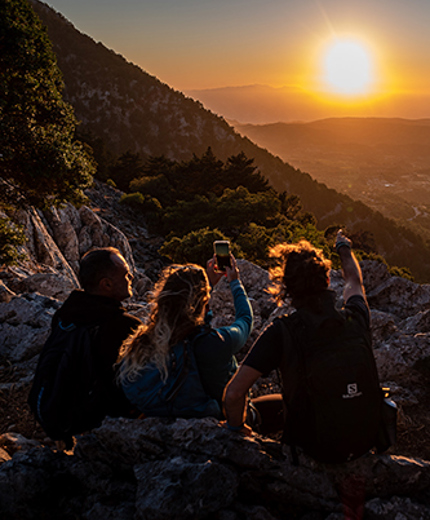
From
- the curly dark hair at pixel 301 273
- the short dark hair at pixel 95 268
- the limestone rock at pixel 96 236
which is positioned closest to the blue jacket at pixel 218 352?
the curly dark hair at pixel 301 273

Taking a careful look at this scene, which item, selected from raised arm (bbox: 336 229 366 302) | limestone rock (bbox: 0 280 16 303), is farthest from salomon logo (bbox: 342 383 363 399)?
limestone rock (bbox: 0 280 16 303)

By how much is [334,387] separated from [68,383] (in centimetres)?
225

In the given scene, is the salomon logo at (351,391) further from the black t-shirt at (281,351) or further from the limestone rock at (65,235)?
the limestone rock at (65,235)

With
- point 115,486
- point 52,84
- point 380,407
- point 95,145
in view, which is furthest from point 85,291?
point 95,145

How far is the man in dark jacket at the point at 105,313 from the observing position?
3.28 meters

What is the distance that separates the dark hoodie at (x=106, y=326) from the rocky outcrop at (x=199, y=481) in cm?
22

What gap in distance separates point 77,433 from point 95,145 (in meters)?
61.5

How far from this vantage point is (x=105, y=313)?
11.1 ft

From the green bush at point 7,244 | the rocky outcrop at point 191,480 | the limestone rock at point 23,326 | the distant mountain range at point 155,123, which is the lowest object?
the rocky outcrop at point 191,480

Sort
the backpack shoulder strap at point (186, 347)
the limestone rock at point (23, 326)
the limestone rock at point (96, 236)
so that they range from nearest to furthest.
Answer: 1. the backpack shoulder strap at point (186, 347)
2. the limestone rock at point (23, 326)
3. the limestone rock at point (96, 236)

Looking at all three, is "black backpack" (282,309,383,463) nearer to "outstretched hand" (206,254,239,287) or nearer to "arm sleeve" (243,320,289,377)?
"arm sleeve" (243,320,289,377)

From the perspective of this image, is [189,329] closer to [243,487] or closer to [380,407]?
[243,487]

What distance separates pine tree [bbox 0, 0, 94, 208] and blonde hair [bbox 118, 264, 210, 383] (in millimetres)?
6898

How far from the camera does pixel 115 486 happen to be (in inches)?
125
